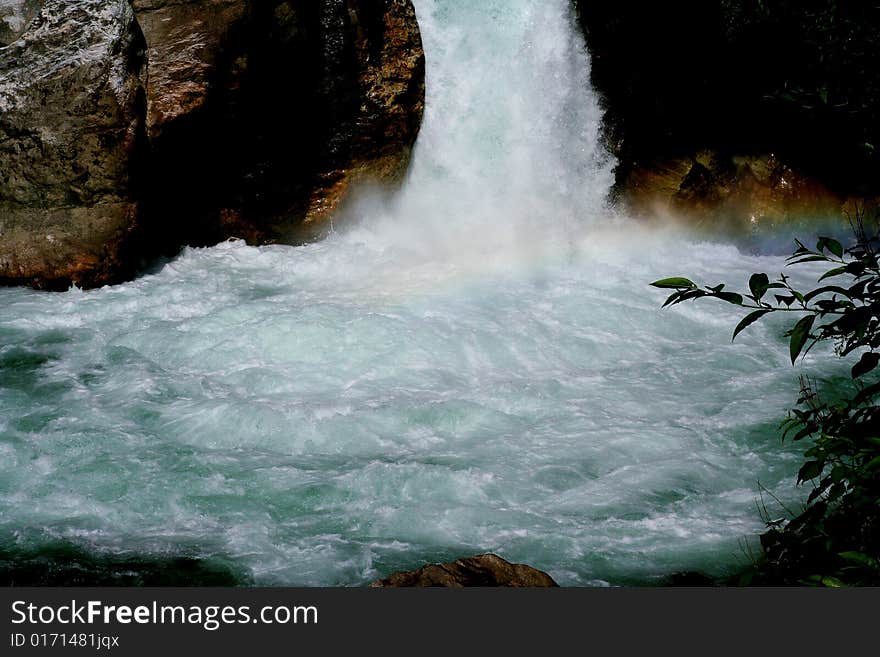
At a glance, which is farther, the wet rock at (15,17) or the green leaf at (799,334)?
the wet rock at (15,17)

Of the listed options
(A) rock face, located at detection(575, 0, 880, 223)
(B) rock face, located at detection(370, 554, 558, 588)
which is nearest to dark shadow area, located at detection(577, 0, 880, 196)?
(A) rock face, located at detection(575, 0, 880, 223)

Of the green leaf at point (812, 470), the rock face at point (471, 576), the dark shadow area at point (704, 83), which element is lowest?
the green leaf at point (812, 470)

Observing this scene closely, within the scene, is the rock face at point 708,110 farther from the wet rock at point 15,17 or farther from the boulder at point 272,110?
the wet rock at point 15,17

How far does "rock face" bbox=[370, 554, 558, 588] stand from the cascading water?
81 centimetres

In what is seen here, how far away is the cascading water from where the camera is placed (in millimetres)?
4125

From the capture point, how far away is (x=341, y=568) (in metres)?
3.80

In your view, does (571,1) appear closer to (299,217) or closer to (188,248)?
(299,217)

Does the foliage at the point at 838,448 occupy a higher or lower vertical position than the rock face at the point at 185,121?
lower

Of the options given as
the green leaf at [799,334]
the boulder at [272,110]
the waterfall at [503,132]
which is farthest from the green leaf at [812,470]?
the waterfall at [503,132]

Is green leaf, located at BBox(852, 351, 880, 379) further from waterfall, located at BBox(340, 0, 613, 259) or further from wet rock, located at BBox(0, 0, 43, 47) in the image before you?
wet rock, located at BBox(0, 0, 43, 47)

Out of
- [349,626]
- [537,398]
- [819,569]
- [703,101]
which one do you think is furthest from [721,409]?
[703,101]

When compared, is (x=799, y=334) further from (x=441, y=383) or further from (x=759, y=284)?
(x=441, y=383)

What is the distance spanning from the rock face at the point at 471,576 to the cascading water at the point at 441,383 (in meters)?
0.81

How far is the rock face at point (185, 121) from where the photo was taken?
24.9ft
